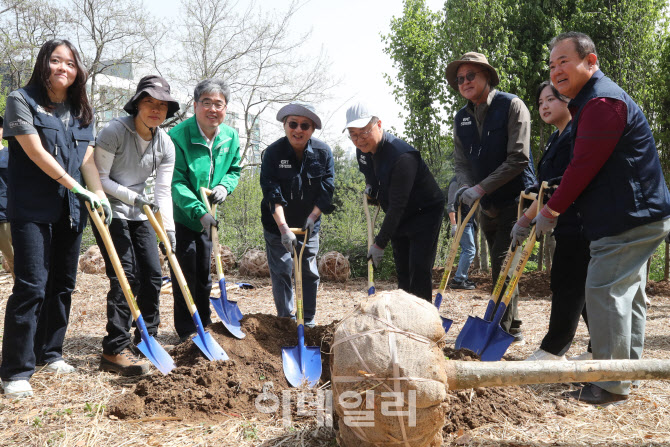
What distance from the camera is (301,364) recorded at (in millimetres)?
3477

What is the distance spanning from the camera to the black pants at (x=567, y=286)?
11.1 feet

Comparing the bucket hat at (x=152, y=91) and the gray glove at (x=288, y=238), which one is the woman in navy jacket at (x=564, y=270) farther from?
the bucket hat at (x=152, y=91)

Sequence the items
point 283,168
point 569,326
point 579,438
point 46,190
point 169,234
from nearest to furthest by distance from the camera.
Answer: point 579,438 → point 46,190 → point 569,326 → point 169,234 → point 283,168

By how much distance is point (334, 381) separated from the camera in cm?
211

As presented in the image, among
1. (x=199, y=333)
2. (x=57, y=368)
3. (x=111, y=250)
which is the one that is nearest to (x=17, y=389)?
(x=57, y=368)

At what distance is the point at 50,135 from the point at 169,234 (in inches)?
39.3

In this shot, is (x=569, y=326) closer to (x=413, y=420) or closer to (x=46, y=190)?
(x=413, y=420)

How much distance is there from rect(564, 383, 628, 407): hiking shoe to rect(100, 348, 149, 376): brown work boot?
2.81 meters

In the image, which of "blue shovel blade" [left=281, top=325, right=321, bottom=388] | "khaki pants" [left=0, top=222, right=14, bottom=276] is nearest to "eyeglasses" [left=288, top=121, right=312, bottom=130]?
"blue shovel blade" [left=281, top=325, right=321, bottom=388]

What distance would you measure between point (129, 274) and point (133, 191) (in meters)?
0.60

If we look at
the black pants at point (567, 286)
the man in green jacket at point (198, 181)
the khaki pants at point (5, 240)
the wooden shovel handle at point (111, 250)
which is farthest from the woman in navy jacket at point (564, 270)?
the khaki pants at point (5, 240)

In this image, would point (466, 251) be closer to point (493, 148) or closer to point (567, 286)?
point (493, 148)

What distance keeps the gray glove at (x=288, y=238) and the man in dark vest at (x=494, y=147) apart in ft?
4.47

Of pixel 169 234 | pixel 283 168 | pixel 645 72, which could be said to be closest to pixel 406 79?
pixel 645 72
